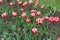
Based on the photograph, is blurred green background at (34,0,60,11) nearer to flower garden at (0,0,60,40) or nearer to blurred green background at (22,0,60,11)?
blurred green background at (22,0,60,11)

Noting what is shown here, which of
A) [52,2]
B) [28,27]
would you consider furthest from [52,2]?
[28,27]

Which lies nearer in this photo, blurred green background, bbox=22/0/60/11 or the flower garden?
the flower garden

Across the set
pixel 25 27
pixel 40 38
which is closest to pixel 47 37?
pixel 40 38

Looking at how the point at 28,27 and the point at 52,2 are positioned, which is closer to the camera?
the point at 28,27

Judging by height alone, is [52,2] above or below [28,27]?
above

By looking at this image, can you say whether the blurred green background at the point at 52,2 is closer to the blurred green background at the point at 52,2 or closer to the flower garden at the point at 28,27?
the blurred green background at the point at 52,2

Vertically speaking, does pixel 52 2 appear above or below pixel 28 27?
above

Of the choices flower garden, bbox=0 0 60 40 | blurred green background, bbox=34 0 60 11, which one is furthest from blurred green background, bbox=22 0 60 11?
flower garden, bbox=0 0 60 40

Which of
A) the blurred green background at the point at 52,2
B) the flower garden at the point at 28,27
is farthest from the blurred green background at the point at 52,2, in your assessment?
the flower garden at the point at 28,27

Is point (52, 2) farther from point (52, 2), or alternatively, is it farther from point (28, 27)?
point (28, 27)

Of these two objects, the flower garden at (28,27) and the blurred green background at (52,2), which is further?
the blurred green background at (52,2)

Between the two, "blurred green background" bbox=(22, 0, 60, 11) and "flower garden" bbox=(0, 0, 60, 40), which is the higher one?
"blurred green background" bbox=(22, 0, 60, 11)

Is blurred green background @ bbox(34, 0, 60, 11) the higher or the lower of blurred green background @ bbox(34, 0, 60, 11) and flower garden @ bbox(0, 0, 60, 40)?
the higher

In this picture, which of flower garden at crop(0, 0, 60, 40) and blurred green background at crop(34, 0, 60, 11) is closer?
flower garden at crop(0, 0, 60, 40)
